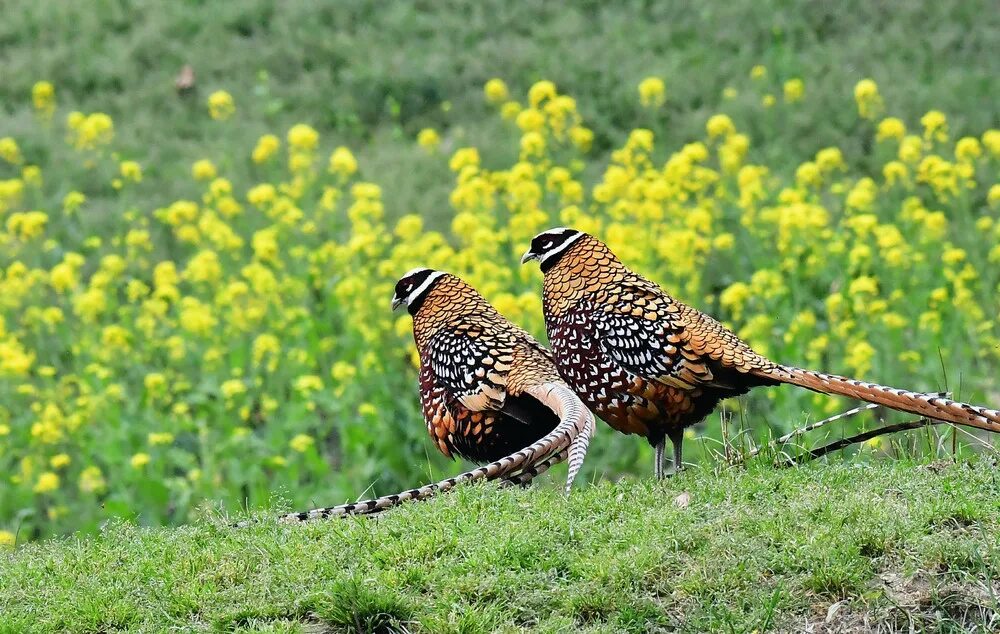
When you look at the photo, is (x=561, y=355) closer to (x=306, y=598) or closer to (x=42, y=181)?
(x=306, y=598)

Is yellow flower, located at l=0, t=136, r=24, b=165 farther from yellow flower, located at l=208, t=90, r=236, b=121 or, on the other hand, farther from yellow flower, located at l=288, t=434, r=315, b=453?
yellow flower, located at l=288, t=434, r=315, b=453

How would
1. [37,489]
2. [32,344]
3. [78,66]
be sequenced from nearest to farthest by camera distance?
1. [37,489]
2. [32,344]
3. [78,66]

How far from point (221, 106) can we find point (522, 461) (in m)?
8.17

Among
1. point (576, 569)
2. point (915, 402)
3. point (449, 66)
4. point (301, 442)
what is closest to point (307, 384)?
point (301, 442)

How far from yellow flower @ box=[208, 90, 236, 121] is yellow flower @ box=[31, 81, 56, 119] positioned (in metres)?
1.61

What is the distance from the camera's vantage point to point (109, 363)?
9.55m

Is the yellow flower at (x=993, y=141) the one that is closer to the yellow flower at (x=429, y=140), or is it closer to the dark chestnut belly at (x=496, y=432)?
the yellow flower at (x=429, y=140)

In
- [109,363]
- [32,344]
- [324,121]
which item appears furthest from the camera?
[324,121]

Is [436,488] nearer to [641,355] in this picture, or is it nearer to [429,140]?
[641,355]

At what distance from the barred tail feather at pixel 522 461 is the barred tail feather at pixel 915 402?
876 millimetres

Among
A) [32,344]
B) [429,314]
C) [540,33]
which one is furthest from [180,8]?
[429,314]

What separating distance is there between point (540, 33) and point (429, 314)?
337 inches

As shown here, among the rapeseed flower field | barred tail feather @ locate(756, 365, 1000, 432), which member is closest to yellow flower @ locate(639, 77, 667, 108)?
the rapeseed flower field

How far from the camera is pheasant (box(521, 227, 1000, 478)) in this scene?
17.9ft
